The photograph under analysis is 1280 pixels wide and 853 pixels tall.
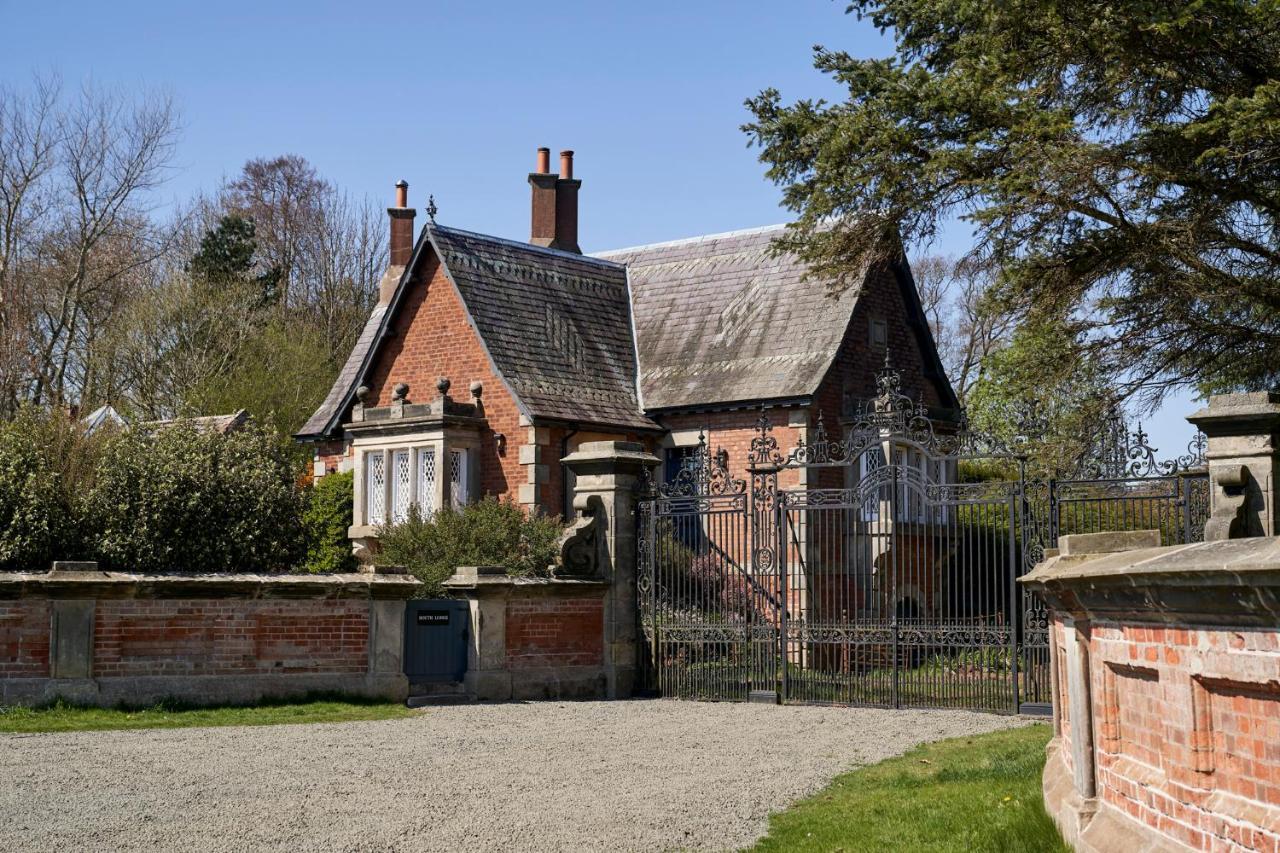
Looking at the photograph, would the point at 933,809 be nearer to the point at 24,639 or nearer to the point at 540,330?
the point at 24,639

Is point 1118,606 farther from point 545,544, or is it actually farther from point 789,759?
point 545,544

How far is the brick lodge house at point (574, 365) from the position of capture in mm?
25078

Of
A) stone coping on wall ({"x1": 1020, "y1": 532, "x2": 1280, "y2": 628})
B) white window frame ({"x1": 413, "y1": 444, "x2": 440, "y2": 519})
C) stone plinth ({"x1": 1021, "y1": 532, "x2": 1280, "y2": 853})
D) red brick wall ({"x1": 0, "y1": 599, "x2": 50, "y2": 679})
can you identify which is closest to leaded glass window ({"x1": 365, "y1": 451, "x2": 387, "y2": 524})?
white window frame ({"x1": 413, "y1": 444, "x2": 440, "y2": 519})

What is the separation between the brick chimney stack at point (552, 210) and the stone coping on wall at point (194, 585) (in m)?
17.6

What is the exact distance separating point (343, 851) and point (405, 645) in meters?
8.17

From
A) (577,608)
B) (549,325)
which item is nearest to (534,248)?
(549,325)

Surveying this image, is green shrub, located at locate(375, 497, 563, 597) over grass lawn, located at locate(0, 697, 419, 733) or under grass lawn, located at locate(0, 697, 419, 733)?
over

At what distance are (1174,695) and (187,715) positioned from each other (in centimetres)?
Result: 1106

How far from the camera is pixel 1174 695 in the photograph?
502 cm

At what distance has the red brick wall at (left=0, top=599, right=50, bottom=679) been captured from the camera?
13641 millimetres

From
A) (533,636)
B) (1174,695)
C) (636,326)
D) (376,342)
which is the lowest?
(533,636)

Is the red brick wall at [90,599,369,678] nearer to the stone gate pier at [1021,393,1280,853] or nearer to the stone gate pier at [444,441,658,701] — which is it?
the stone gate pier at [444,441,658,701]

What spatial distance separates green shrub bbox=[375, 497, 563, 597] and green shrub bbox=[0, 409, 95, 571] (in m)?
4.10

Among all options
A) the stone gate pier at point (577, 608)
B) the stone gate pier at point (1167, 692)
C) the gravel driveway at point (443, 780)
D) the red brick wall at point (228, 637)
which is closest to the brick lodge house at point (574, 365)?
the stone gate pier at point (577, 608)
